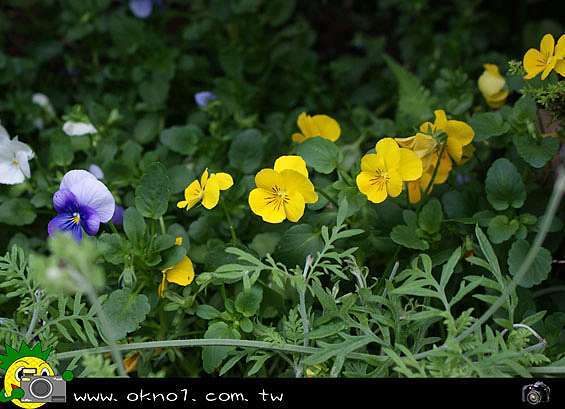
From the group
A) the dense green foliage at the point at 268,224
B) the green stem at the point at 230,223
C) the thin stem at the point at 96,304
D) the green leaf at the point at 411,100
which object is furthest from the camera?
the green leaf at the point at 411,100

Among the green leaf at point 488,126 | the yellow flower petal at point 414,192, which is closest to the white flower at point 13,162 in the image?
the yellow flower petal at point 414,192

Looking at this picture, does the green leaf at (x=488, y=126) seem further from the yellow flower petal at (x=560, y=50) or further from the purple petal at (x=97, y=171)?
the purple petal at (x=97, y=171)

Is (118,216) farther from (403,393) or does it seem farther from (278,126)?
(403,393)

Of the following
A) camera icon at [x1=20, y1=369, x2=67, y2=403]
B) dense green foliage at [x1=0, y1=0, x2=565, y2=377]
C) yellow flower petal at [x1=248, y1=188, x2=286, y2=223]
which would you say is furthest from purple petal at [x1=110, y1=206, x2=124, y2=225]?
camera icon at [x1=20, y1=369, x2=67, y2=403]

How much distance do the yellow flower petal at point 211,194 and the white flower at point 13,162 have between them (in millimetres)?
411

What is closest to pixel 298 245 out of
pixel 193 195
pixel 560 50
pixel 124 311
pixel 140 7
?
pixel 193 195

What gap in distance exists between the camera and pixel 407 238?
1.26m

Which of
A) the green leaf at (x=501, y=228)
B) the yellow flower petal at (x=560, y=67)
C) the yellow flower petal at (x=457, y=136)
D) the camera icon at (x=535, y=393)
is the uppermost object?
the yellow flower petal at (x=457, y=136)

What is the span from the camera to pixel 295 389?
3.28 feet

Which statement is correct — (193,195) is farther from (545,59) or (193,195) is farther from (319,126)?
(545,59)

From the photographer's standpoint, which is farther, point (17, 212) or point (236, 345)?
point (17, 212)

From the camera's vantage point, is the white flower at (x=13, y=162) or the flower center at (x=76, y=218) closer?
the flower center at (x=76, y=218)

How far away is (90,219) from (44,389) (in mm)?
308

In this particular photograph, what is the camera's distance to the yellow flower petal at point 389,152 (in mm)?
1200
